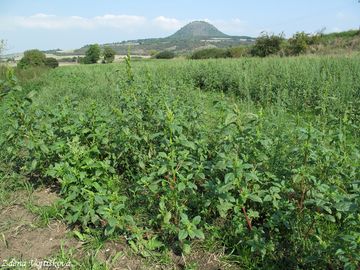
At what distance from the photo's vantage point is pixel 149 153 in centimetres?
321

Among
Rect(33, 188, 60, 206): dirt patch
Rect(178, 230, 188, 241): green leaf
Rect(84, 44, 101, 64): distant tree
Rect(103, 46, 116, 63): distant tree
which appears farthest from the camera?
Rect(84, 44, 101, 64): distant tree

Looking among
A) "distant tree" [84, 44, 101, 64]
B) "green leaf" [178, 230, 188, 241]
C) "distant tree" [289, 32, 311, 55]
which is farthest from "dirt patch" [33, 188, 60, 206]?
"distant tree" [84, 44, 101, 64]

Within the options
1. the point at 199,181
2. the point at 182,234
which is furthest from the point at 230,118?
the point at 199,181

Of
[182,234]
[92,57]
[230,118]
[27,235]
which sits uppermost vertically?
[92,57]

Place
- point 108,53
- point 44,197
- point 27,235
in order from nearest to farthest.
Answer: point 27,235, point 44,197, point 108,53

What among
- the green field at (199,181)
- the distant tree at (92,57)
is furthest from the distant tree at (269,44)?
the distant tree at (92,57)

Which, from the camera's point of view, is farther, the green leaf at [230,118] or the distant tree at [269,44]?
the distant tree at [269,44]

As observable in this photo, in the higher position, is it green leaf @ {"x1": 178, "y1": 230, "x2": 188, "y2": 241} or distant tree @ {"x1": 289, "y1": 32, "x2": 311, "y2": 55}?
distant tree @ {"x1": 289, "y1": 32, "x2": 311, "y2": 55}

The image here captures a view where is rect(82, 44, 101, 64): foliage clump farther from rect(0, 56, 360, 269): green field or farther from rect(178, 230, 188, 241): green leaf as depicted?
rect(178, 230, 188, 241): green leaf

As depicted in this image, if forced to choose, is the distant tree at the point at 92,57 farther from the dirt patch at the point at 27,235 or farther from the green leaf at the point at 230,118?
the green leaf at the point at 230,118

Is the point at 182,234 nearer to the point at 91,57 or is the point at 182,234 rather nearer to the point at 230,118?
the point at 230,118

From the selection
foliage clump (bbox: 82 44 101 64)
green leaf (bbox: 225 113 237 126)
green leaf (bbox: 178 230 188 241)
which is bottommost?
green leaf (bbox: 178 230 188 241)

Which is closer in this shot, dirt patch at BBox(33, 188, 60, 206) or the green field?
the green field

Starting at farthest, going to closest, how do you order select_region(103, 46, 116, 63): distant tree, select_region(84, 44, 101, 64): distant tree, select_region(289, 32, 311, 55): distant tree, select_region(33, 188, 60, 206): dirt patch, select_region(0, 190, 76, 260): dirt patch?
1. select_region(84, 44, 101, 64): distant tree
2. select_region(289, 32, 311, 55): distant tree
3. select_region(103, 46, 116, 63): distant tree
4. select_region(33, 188, 60, 206): dirt patch
5. select_region(0, 190, 76, 260): dirt patch
